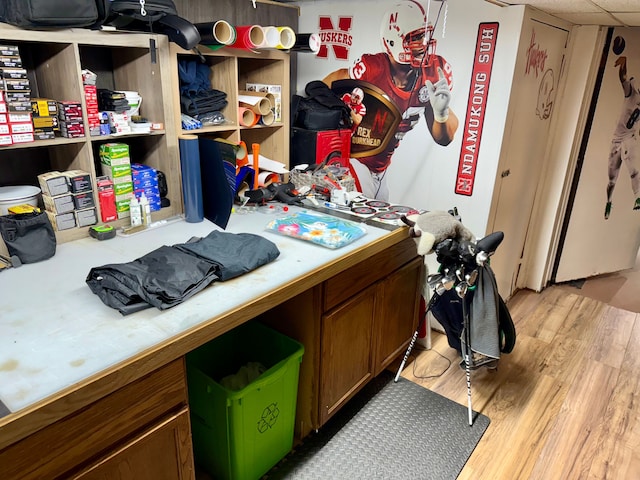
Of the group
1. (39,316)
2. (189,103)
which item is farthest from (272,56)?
(39,316)

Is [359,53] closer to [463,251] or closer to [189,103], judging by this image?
[189,103]

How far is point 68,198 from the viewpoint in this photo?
1646mm

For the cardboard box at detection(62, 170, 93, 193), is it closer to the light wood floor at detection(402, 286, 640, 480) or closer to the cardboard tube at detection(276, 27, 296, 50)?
the cardboard tube at detection(276, 27, 296, 50)

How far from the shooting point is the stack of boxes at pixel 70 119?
158cm

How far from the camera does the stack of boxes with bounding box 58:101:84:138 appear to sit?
1578 millimetres

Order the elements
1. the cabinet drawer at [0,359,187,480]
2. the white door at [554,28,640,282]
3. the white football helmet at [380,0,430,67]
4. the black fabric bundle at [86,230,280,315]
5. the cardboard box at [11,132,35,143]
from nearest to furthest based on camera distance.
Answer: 1. the cabinet drawer at [0,359,187,480]
2. the black fabric bundle at [86,230,280,315]
3. the cardboard box at [11,132,35,143]
4. the white football helmet at [380,0,430,67]
5. the white door at [554,28,640,282]

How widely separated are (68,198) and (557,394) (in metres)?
2.37

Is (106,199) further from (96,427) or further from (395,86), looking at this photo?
(395,86)

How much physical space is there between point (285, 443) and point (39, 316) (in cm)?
108

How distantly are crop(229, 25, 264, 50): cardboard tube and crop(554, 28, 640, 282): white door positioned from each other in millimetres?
2216

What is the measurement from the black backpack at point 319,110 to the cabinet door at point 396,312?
3.14 ft

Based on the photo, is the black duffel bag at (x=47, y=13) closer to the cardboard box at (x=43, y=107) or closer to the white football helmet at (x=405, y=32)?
the cardboard box at (x=43, y=107)

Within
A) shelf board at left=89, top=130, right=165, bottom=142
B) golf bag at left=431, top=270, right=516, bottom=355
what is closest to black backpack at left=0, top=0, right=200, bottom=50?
shelf board at left=89, top=130, right=165, bottom=142

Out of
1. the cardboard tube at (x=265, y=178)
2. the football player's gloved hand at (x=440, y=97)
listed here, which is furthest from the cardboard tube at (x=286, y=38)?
the football player's gloved hand at (x=440, y=97)
